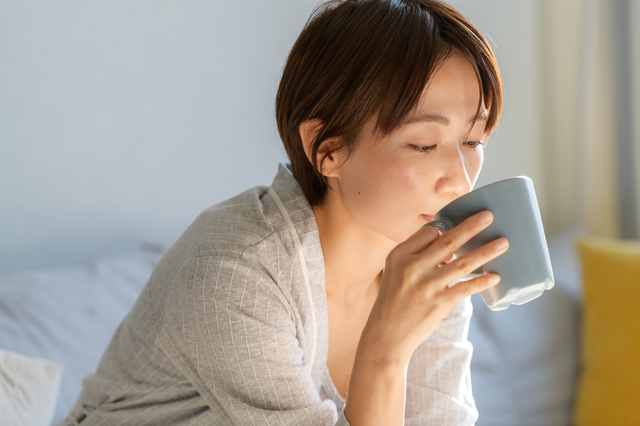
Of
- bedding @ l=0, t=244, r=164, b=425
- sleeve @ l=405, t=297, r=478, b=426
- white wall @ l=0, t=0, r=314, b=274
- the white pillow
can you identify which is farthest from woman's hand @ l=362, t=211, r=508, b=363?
white wall @ l=0, t=0, r=314, b=274

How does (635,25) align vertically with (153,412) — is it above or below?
above

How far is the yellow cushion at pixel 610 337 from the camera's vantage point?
1539 millimetres

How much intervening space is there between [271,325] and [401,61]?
43 centimetres

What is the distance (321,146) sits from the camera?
0.93 metres

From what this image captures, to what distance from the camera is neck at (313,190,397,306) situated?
39.8 inches

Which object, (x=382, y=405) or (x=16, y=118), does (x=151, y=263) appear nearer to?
(x=16, y=118)

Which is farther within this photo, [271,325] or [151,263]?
[151,263]

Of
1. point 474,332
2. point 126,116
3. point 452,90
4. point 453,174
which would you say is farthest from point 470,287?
point 126,116

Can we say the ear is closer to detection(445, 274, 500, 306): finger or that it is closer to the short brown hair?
the short brown hair

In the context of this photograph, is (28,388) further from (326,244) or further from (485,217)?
(485,217)

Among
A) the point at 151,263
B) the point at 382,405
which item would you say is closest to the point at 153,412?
the point at 382,405

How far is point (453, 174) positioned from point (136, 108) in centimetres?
123

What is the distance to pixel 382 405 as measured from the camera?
0.80 meters

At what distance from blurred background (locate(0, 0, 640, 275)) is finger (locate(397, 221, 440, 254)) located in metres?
0.95
